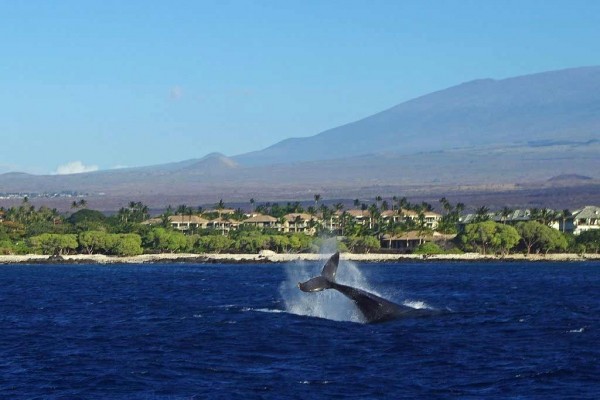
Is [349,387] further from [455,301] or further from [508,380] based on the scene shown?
[455,301]

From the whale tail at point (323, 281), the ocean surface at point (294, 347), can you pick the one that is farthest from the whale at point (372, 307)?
the ocean surface at point (294, 347)

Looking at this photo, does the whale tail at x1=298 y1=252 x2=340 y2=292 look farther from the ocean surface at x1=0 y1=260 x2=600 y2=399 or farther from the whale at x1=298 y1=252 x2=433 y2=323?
the ocean surface at x1=0 y1=260 x2=600 y2=399

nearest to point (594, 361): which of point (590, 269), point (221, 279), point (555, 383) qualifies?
point (555, 383)

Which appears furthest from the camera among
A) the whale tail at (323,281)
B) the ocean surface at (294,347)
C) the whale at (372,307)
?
the whale at (372,307)

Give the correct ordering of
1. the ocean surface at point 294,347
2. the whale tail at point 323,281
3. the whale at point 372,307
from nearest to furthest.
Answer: the ocean surface at point 294,347 → the whale tail at point 323,281 → the whale at point 372,307

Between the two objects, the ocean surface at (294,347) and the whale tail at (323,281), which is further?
the whale tail at (323,281)

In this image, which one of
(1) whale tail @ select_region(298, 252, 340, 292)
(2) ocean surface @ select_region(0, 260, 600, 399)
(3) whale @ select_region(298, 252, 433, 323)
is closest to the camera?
(2) ocean surface @ select_region(0, 260, 600, 399)

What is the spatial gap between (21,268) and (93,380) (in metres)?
133

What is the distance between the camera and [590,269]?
16575 cm

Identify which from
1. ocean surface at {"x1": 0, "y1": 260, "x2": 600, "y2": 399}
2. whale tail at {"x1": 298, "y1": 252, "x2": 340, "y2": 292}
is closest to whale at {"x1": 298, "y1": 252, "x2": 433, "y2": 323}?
whale tail at {"x1": 298, "y1": 252, "x2": 340, "y2": 292}

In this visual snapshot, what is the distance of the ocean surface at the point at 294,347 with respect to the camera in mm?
44469

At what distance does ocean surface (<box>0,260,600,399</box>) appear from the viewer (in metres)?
44.5

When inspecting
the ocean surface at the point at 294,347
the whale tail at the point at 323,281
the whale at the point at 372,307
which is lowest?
the ocean surface at the point at 294,347

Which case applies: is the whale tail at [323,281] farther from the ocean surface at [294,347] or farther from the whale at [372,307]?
the ocean surface at [294,347]
